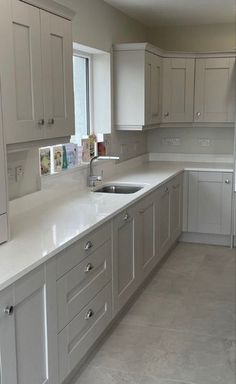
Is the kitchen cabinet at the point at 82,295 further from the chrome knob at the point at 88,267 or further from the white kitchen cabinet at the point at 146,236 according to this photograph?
the white kitchen cabinet at the point at 146,236

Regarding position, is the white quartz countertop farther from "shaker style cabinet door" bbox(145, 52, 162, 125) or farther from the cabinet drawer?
"shaker style cabinet door" bbox(145, 52, 162, 125)

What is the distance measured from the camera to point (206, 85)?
5.12 metres

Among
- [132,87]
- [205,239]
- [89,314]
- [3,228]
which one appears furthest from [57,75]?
[205,239]

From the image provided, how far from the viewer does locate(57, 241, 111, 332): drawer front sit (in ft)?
7.41

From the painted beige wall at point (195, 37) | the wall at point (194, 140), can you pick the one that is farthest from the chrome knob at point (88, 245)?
the painted beige wall at point (195, 37)

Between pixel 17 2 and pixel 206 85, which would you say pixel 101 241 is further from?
pixel 206 85

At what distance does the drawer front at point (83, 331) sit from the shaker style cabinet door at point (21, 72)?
991 mm

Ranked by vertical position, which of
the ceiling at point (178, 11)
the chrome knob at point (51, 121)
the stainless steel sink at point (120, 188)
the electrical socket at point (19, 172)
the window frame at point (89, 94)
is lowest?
the stainless steel sink at point (120, 188)

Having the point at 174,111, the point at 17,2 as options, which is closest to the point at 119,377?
the point at 17,2

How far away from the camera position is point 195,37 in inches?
209

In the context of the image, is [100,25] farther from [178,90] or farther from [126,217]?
[126,217]

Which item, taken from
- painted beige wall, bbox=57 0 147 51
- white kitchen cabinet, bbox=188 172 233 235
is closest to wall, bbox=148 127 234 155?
white kitchen cabinet, bbox=188 172 233 235

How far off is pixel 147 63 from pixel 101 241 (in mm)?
2328

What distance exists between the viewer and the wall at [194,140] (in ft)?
17.9
